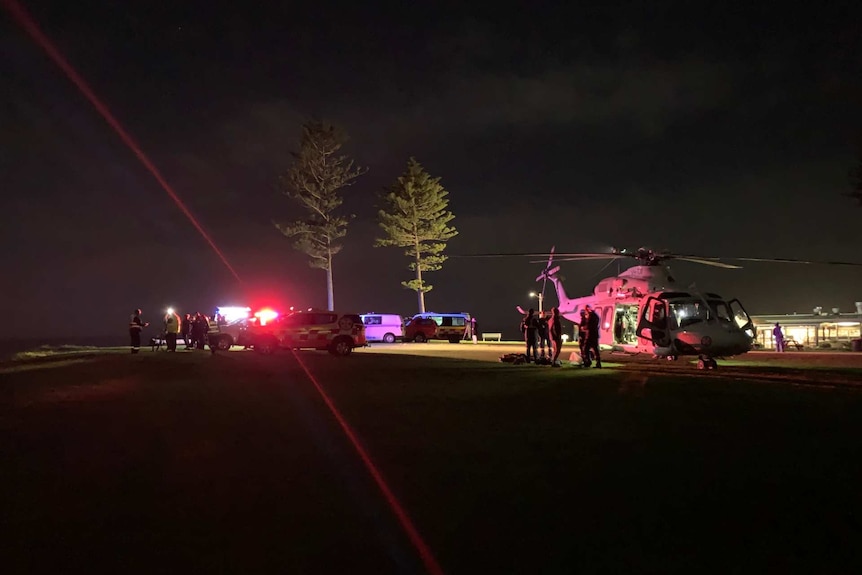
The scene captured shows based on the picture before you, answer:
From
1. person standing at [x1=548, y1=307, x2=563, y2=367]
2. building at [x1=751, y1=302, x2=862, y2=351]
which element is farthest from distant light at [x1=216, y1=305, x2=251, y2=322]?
building at [x1=751, y1=302, x2=862, y2=351]

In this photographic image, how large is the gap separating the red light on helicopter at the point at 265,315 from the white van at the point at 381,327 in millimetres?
13575

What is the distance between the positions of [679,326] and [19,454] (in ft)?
58.1

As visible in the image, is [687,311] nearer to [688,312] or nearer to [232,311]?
[688,312]

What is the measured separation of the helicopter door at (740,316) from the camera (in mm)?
20891

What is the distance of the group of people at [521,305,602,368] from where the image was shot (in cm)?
1950

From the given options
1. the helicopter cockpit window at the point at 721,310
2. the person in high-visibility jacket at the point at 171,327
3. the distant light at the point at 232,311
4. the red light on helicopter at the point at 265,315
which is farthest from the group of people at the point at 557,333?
the distant light at the point at 232,311

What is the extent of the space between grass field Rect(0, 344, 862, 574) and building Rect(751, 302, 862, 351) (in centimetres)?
2309

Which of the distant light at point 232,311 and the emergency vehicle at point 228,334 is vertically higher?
the distant light at point 232,311

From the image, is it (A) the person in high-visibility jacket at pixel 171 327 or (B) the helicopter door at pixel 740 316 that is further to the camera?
(A) the person in high-visibility jacket at pixel 171 327

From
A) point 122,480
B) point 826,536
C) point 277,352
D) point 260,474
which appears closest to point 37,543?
point 122,480

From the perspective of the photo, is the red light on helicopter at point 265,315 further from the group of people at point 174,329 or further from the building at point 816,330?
the building at point 816,330

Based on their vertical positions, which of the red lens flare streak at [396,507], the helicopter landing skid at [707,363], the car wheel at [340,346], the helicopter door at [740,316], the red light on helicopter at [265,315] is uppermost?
the red light on helicopter at [265,315]

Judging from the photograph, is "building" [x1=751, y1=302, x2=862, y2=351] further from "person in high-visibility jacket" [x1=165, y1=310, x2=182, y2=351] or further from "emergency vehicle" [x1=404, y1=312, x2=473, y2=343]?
"person in high-visibility jacket" [x1=165, y1=310, x2=182, y2=351]

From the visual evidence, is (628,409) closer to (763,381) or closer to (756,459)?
(756,459)
